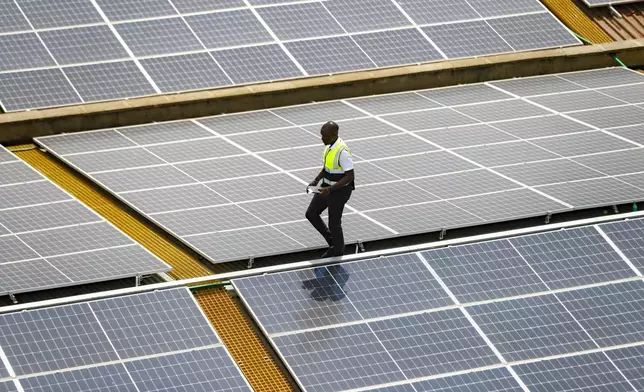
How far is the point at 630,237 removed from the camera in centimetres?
2959

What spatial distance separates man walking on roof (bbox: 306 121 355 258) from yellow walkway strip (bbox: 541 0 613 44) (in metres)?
13.2

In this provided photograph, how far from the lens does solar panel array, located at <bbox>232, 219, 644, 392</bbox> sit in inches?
1031

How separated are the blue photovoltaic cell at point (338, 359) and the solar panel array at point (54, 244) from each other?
9.99 ft

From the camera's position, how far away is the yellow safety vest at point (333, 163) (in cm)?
2806

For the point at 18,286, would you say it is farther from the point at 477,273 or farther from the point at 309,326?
the point at 477,273

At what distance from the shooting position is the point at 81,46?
120ft

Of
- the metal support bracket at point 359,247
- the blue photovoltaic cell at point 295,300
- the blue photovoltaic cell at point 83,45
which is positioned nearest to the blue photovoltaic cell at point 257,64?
the blue photovoltaic cell at point 83,45

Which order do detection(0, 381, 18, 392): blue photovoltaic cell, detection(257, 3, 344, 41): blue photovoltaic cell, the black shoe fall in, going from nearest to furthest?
1. detection(0, 381, 18, 392): blue photovoltaic cell
2. the black shoe
3. detection(257, 3, 344, 41): blue photovoltaic cell

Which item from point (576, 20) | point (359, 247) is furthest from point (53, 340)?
point (576, 20)

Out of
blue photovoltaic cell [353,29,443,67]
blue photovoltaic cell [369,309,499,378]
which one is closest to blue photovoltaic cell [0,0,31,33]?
blue photovoltaic cell [353,29,443,67]

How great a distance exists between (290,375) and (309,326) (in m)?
1.04

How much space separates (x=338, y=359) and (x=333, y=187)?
3.27m

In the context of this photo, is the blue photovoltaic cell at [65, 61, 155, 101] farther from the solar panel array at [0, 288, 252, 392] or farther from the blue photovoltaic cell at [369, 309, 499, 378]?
the blue photovoltaic cell at [369, 309, 499, 378]

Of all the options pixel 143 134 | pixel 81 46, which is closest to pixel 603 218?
pixel 143 134
